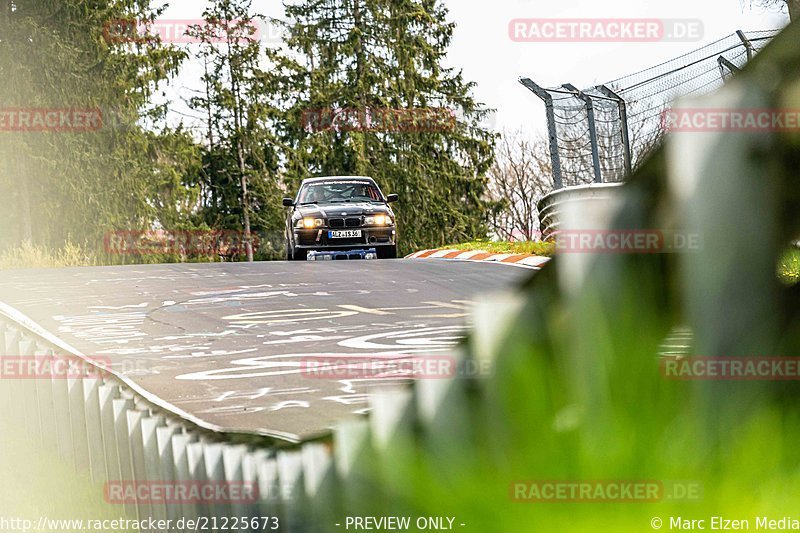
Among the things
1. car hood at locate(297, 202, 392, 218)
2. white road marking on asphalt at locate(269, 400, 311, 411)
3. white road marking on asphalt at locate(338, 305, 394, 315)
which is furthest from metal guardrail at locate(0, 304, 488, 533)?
car hood at locate(297, 202, 392, 218)

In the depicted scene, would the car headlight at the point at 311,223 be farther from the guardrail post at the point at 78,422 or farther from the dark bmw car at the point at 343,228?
the guardrail post at the point at 78,422

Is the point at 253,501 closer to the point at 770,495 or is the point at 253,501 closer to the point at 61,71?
the point at 770,495

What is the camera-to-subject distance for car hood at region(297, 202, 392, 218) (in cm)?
1769

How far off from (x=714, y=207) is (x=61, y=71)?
3200 centimetres

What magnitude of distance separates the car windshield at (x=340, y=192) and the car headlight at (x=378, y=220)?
1097mm

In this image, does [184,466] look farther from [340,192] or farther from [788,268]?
[340,192]

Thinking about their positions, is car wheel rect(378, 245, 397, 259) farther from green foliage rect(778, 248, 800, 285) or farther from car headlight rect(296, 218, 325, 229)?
green foliage rect(778, 248, 800, 285)

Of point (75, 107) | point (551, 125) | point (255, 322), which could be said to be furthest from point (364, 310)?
point (75, 107)

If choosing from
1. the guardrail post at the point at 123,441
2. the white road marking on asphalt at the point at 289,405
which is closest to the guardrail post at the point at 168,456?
the guardrail post at the point at 123,441

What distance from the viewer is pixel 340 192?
19.6 m

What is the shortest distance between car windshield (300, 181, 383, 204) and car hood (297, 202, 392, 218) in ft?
2.72

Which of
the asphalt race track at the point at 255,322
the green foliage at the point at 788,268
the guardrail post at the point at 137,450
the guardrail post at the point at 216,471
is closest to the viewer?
the green foliage at the point at 788,268

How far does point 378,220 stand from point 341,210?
2.24 feet

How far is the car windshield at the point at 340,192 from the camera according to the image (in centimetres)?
1916
